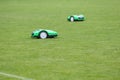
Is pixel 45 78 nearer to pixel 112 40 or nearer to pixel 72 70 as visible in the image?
pixel 72 70

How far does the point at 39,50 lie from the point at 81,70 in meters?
3.27

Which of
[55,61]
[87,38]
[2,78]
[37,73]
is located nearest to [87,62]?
[55,61]

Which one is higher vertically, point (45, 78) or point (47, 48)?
point (47, 48)

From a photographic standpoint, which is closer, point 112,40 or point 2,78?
point 2,78

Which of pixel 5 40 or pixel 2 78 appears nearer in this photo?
pixel 2 78

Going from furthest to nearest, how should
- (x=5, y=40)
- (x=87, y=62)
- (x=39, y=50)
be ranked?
1. (x=5, y=40)
2. (x=39, y=50)
3. (x=87, y=62)

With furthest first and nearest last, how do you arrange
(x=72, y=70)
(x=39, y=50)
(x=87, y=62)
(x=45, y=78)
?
1. (x=39, y=50)
2. (x=87, y=62)
3. (x=72, y=70)
4. (x=45, y=78)

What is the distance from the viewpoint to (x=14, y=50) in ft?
42.9

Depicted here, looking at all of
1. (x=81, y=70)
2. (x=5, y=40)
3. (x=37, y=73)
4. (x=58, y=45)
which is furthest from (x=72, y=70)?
(x=5, y=40)

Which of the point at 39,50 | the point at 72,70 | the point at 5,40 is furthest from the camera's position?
the point at 5,40

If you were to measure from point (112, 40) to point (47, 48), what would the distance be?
2.79 meters

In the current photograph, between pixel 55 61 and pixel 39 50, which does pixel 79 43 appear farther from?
pixel 55 61

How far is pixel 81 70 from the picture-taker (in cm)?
992

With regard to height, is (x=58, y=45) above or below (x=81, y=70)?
above
